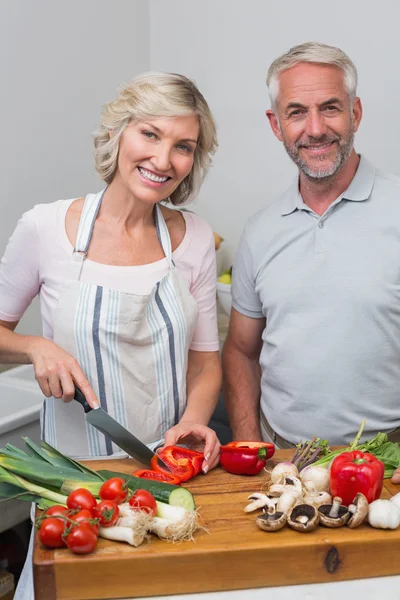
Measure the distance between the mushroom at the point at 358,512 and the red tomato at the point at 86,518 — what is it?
423mm

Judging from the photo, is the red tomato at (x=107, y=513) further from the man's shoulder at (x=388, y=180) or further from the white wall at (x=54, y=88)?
the white wall at (x=54, y=88)

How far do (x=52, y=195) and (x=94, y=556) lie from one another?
1.85m

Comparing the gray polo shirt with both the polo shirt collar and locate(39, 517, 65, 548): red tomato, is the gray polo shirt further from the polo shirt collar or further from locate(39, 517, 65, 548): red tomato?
locate(39, 517, 65, 548): red tomato

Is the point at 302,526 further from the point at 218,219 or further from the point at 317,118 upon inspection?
the point at 218,219

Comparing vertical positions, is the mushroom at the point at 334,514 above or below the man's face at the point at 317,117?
below

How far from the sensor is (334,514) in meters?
1.33

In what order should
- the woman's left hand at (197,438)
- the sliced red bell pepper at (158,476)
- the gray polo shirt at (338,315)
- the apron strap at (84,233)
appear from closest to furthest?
the sliced red bell pepper at (158,476) → the woman's left hand at (197,438) → the apron strap at (84,233) → the gray polo shirt at (338,315)

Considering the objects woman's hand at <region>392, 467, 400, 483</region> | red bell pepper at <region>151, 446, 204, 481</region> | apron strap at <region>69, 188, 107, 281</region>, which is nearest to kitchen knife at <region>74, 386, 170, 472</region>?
red bell pepper at <region>151, 446, 204, 481</region>

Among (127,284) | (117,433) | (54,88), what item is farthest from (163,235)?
(54,88)

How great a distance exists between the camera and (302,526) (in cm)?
129

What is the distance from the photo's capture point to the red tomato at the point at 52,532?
1.22 metres

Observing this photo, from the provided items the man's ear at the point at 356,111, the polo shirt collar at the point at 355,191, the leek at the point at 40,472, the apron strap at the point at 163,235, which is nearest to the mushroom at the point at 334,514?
the leek at the point at 40,472

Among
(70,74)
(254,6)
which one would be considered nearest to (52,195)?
(70,74)

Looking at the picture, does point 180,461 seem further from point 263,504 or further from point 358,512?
point 358,512
